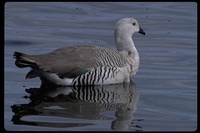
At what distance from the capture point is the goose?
14.9 m

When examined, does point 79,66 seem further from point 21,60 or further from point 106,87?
point 21,60

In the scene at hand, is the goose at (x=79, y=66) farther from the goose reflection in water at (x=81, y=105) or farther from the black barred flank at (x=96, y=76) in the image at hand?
the goose reflection in water at (x=81, y=105)

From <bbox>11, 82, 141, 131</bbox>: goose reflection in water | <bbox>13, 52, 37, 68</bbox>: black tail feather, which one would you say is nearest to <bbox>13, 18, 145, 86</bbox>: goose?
<bbox>13, 52, 37, 68</bbox>: black tail feather

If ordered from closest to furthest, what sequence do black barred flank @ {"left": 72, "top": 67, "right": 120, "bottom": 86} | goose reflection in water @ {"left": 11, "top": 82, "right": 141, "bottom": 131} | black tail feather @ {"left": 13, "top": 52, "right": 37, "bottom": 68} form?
goose reflection in water @ {"left": 11, "top": 82, "right": 141, "bottom": 131} → black tail feather @ {"left": 13, "top": 52, "right": 37, "bottom": 68} → black barred flank @ {"left": 72, "top": 67, "right": 120, "bottom": 86}

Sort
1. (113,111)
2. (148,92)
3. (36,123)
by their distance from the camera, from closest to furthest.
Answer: (36,123) < (113,111) < (148,92)

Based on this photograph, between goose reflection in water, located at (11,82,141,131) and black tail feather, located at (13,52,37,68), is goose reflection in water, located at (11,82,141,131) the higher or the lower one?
the lower one

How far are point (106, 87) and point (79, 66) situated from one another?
645mm

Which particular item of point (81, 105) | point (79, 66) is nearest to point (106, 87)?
point (79, 66)

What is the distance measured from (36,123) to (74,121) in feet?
1.93

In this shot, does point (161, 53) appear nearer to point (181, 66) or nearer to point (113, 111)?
point (181, 66)

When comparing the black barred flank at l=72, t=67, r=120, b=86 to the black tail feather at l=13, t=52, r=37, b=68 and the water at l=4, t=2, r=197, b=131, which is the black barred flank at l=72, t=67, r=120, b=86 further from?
the black tail feather at l=13, t=52, r=37, b=68

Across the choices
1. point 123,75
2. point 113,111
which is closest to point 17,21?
point 123,75

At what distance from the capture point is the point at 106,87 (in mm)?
15172

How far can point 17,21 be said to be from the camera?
22.1 m
